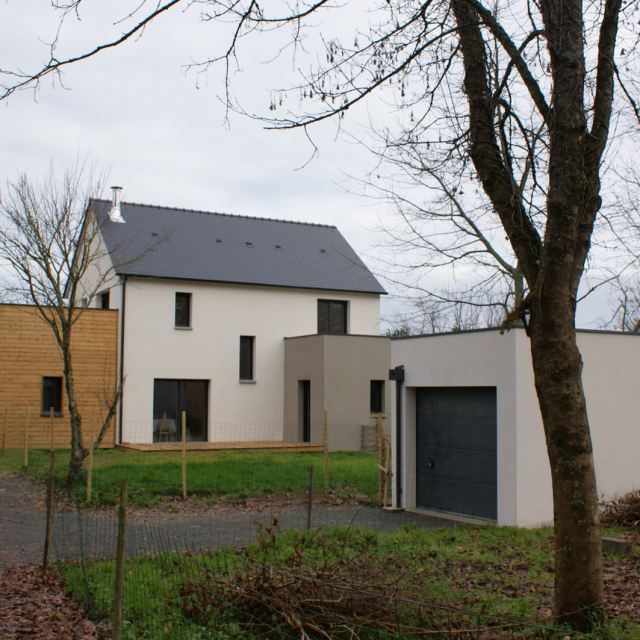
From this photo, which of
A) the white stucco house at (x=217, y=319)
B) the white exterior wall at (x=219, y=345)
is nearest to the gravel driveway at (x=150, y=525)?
the white exterior wall at (x=219, y=345)

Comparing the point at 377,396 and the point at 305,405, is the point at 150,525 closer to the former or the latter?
the point at 305,405

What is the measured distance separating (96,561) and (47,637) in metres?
2.53

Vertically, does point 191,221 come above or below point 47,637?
above

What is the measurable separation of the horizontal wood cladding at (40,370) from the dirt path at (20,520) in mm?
5438

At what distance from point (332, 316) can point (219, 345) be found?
15.9 feet

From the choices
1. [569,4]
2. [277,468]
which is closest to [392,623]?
[569,4]

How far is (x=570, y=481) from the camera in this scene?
489 centimetres

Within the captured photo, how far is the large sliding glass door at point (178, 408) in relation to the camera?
23.2 meters

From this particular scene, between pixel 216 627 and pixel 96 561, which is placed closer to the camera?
pixel 216 627

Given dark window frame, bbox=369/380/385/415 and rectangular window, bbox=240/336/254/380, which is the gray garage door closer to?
dark window frame, bbox=369/380/385/415

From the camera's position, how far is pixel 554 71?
17.9 feet

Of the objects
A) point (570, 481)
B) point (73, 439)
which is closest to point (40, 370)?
point (73, 439)

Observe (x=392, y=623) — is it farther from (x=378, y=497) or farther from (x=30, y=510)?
(x=30, y=510)

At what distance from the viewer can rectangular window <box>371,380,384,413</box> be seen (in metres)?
24.0
